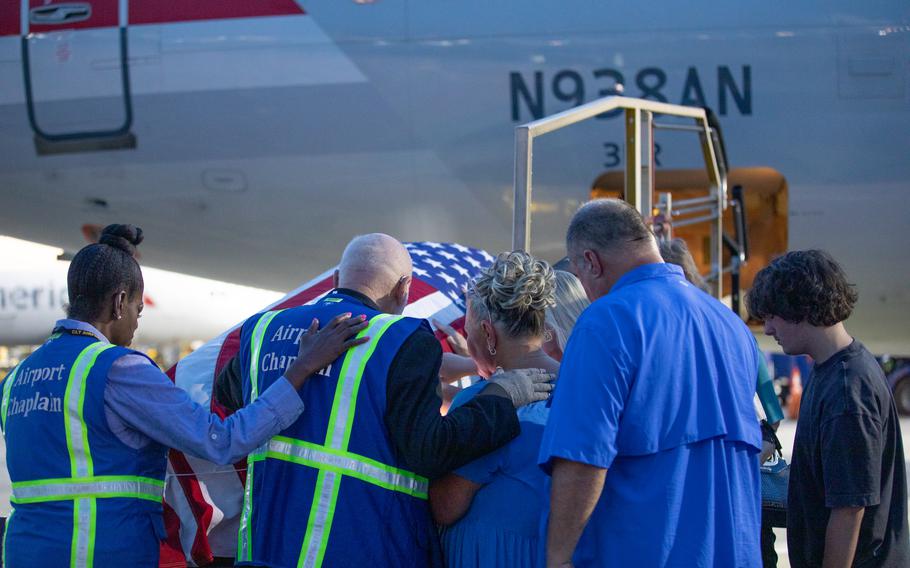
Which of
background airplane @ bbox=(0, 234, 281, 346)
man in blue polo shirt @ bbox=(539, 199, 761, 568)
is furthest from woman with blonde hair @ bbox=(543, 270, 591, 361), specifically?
background airplane @ bbox=(0, 234, 281, 346)

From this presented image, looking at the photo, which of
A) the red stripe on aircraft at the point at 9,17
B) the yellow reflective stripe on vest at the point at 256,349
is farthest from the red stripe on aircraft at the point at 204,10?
the yellow reflective stripe on vest at the point at 256,349

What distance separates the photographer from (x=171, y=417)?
2.46 m

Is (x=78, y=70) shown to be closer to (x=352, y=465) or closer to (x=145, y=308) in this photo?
(x=352, y=465)

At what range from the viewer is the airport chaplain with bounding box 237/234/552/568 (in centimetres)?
235

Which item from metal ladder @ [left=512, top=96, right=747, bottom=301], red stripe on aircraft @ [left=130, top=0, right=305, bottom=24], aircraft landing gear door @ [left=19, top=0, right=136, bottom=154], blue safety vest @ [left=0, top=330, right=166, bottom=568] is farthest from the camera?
aircraft landing gear door @ [left=19, top=0, right=136, bottom=154]

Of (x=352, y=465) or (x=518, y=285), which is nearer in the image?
(x=352, y=465)

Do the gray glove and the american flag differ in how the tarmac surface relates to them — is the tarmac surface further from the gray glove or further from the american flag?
the gray glove

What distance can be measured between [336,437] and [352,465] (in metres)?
0.08

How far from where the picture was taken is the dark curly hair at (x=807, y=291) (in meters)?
2.60

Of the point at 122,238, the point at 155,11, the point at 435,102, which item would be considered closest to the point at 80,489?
the point at 122,238

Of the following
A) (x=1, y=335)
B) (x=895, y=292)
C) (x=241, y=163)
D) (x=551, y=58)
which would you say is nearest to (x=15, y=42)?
(x=241, y=163)

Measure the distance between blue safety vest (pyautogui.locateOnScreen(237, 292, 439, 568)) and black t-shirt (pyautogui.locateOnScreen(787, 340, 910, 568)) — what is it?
0.97 meters

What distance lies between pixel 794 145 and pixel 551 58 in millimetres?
1612

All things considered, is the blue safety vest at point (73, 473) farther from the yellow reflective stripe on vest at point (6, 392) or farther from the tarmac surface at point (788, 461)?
the tarmac surface at point (788, 461)
